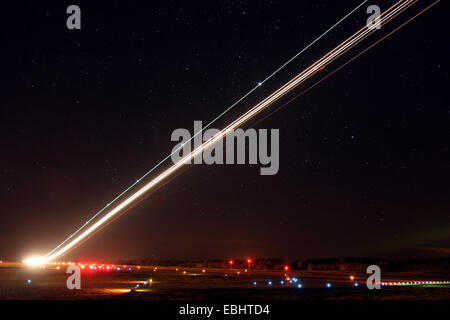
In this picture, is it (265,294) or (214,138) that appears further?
(214,138)

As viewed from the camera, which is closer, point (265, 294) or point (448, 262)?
point (265, 294)
